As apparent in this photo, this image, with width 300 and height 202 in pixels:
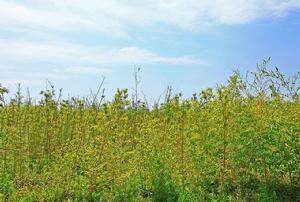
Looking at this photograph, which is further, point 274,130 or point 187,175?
point 187,175

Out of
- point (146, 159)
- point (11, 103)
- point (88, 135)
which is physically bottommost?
point (146, 159)

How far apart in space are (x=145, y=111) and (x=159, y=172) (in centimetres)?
646

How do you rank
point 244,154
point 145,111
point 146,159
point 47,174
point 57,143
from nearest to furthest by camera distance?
point 244,154, point 146,159, point 47,174, point 57,143, point 145,111

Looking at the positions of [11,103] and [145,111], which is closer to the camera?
[11,103]

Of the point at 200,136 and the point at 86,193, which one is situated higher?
the point at 200,136

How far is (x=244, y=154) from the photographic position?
7793 mm

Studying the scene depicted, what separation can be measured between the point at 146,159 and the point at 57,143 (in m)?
4.58

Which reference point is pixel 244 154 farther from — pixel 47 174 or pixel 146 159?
pixel 47 174

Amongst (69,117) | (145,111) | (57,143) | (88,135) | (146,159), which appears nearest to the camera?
(146,159)

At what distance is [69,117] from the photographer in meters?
13.1

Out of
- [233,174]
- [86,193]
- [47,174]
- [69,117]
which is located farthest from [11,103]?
[233,174]

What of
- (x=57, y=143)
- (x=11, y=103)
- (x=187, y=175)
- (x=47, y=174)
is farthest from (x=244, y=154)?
(x=11, y=103)

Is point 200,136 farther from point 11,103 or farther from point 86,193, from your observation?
point 11,103

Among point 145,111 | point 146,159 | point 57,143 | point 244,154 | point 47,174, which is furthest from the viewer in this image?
point 145,111
